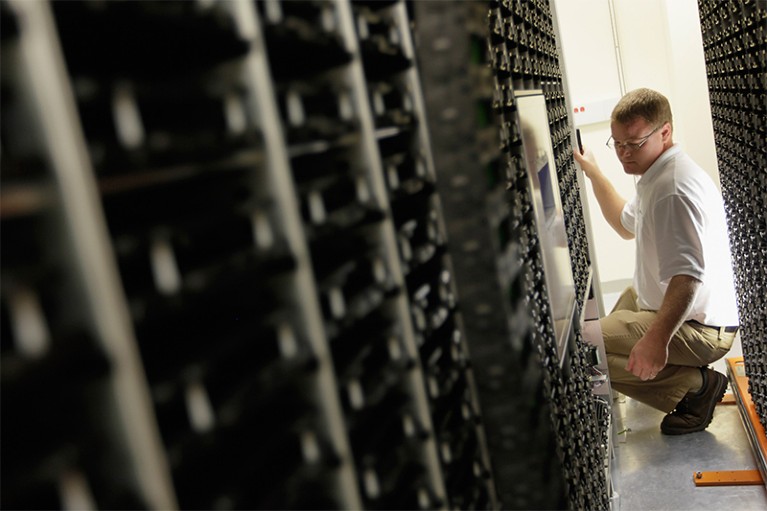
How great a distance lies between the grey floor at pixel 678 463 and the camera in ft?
10.5

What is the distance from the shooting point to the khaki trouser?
12.5 feet

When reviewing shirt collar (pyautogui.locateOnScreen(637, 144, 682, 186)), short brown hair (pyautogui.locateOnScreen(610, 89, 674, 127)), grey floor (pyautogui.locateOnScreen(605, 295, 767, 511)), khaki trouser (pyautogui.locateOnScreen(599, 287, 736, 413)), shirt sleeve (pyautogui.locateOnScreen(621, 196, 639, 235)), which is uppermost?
short brown hair (pyautogui.locateOnScreen(610, 89, 674, 127))

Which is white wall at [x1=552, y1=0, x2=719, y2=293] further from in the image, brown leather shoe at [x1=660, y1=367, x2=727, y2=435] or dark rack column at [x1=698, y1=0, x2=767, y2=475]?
dark rack column at [x1=698, y1=0, x2=767, y2=475]

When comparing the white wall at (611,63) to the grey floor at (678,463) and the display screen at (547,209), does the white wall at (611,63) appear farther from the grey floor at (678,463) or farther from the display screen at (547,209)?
the display screen at (547,209)

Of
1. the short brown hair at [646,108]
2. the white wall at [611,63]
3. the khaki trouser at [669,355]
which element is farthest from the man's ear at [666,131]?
the white wall at [611,63]

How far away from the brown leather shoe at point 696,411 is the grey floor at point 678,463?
0.04m

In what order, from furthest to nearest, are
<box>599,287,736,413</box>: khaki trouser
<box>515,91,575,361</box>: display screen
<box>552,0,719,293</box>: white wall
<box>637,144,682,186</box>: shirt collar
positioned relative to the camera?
1. <box>552,0,719,293</box>: white wall
2. <box>599,287,736,413</box>: khaki trouser
3. <box>637,144,682,186</box>: shirt collar
4. <box>515,91,575,361</box>: display screen

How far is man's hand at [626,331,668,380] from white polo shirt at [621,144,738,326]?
308 mm

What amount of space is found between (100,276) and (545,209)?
1.86 meters

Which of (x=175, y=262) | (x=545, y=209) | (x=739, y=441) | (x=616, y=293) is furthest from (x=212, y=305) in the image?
(x=616, y=293)

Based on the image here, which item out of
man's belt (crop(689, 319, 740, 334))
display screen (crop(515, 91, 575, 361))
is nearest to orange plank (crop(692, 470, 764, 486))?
man's belt (crop(689, 319, 740, 334))

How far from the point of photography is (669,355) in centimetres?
382

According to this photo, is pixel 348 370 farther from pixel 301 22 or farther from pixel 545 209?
pixel 545 209

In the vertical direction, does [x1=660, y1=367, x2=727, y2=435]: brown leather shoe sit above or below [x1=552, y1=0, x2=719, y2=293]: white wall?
below
